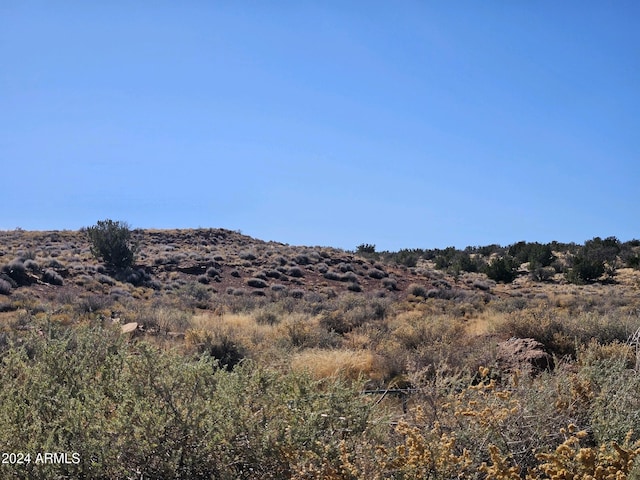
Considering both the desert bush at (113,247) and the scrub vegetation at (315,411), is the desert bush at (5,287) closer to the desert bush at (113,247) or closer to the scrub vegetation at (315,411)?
the desert bush at (113,247)

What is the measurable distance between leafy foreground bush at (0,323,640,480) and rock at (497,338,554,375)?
406 centimetres

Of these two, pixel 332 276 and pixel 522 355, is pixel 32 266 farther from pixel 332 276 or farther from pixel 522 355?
pixel 522 355

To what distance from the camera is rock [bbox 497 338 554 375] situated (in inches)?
348

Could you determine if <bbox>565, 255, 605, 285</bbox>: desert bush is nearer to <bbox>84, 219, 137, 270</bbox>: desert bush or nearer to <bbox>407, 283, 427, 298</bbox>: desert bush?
<bbox>407, 283, 427, 298</bbox>: desert bush

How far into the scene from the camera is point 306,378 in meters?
4.75

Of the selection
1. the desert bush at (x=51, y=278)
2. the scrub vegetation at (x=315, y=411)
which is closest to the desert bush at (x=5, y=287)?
the desert bush at (x=51, y=278)

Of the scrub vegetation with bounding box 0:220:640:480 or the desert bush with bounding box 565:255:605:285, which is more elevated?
the desert bush with bounding box 565:255:605:285

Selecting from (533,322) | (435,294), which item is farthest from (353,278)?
(533,322)

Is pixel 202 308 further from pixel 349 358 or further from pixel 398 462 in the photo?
pixel 398 462

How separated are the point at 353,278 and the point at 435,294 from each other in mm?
6257

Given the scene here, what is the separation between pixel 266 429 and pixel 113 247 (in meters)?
30.2

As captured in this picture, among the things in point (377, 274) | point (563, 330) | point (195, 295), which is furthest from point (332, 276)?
point (563, 330)

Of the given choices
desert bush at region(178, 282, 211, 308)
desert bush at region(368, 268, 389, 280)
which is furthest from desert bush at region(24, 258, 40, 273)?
desert bush at region(368, 268, 389, 280)

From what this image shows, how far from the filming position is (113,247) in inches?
1244
